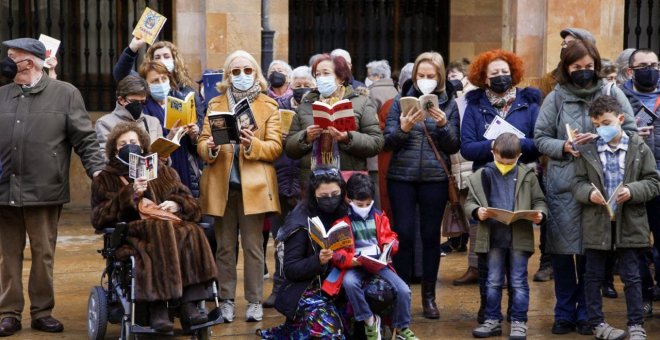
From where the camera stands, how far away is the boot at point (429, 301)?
9.38 metres

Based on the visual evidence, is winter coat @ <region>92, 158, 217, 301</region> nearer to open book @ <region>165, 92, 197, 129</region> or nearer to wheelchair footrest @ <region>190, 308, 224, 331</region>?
wheelchair footrest @ <region>190, 308, 224, 331</region>

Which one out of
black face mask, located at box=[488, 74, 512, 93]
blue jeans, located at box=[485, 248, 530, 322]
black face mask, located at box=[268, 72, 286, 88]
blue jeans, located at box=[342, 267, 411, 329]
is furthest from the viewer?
black face mask, located at box=[268, 72, 286, 88]

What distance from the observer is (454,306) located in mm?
9836

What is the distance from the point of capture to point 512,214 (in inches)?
341

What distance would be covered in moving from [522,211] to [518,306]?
647mm

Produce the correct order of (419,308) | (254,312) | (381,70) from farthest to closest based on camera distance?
(381,70) < (419,308) < (254,312)

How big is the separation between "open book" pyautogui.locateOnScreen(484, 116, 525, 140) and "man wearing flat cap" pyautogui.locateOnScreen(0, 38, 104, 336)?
271 cm

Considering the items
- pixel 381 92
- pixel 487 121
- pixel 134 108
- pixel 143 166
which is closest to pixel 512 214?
pixel 487 121

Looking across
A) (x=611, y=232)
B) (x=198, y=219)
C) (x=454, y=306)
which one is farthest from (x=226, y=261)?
(x=611, y=232)

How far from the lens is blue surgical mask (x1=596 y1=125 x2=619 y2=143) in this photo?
850cm

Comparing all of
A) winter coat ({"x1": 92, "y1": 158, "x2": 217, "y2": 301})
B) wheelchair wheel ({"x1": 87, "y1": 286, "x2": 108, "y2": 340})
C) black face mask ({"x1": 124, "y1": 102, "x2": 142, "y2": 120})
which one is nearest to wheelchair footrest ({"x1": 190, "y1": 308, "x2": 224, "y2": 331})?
winter coat ({"x1": 92, "y1": 158, "x2": 217, "y2": 301})

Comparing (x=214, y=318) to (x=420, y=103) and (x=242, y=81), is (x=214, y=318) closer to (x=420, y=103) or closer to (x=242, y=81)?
(x=242, y=81)

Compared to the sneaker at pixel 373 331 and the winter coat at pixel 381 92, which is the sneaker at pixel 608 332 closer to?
the sneaker at pixel 373 331

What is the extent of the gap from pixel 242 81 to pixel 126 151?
1.22m
